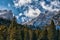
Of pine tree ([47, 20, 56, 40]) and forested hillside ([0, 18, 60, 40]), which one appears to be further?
pine tree ([47, 20, 56, 40])

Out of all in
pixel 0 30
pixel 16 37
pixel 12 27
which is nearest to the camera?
pixel 16 37

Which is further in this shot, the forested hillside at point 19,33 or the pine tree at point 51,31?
the pine tree at point 51,31

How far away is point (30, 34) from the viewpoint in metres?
159

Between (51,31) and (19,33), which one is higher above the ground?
(19,33)

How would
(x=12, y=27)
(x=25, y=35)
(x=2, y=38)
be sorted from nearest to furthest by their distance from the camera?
(x=12, y=27) < (x=2, y=38) < (x=25, y=35)

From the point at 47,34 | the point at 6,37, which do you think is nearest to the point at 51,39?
the point at 47,34

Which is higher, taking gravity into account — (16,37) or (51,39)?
(16,37)

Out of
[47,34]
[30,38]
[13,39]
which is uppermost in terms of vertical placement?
[13,39]

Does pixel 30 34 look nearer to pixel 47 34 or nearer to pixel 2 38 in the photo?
pixel 47 34

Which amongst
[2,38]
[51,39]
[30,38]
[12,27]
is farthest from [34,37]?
[12,27]

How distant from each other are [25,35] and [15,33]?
58.1 meters

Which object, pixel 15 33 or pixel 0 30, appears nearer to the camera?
pixel 15 33

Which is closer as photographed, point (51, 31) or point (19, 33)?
point (19, 33)

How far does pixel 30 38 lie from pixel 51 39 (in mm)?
30553
